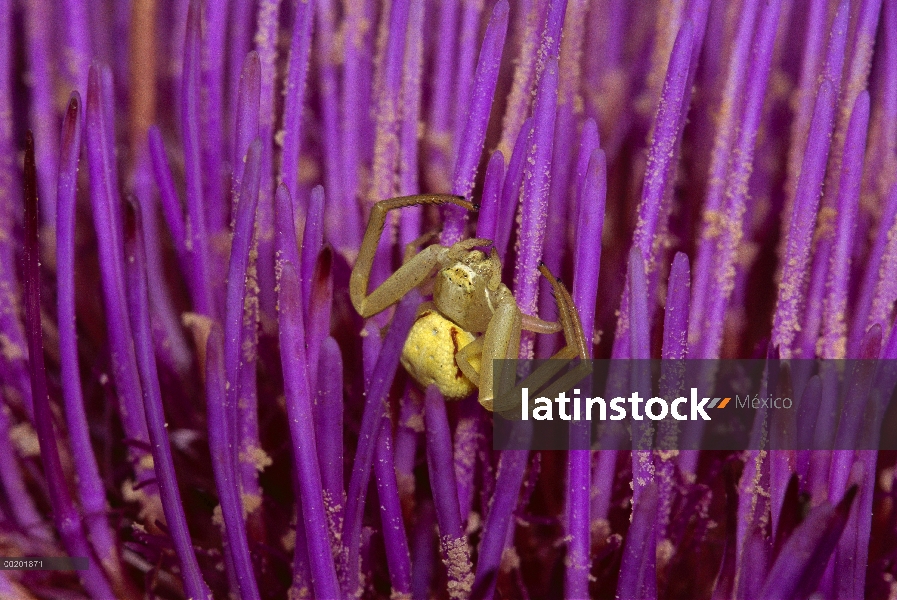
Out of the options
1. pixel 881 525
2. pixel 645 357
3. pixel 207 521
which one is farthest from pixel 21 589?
pixel 881 525

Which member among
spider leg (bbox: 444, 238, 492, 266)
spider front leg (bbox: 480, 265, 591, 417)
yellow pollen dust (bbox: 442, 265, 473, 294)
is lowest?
spider front leg (bbox: 480, 265, 591, 417)

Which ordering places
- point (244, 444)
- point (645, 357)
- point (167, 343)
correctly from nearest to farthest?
point (645, 357)
point (244, 444)
point (167, 343)

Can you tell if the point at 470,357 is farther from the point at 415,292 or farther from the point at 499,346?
the point at 415,292

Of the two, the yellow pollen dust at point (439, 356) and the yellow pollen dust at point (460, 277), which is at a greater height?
the yellow pollen dust at point (460, 277)

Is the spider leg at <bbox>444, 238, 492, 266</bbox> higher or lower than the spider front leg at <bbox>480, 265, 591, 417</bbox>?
higher

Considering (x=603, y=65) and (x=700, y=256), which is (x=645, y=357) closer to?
(x=700, y=256)
